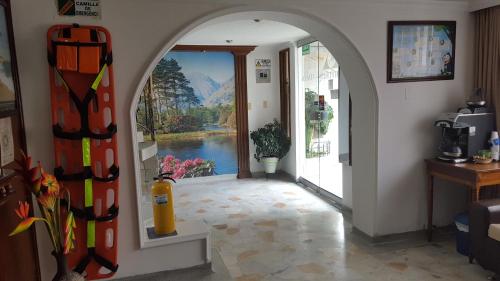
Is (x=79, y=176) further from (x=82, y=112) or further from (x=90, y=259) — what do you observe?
(x=90, y=259)

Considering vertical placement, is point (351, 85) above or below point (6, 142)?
above

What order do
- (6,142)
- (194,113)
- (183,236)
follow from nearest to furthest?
1. (6,142)
2. (183,236)
3. (194,113)

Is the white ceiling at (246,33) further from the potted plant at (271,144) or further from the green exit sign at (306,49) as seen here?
the potted plant at (271,144)

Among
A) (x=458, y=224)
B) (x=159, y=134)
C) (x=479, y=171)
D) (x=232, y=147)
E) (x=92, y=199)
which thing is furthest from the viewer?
(x=232, y=147)

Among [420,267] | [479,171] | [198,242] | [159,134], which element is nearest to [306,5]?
[479,171]

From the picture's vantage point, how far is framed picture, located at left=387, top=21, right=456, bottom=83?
11.0ft

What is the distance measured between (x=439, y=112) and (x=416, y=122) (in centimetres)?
27

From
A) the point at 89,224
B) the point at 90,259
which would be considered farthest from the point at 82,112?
the point at 90,259

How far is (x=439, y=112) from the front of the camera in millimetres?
3551

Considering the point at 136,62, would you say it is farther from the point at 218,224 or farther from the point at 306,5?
the point at 218,224

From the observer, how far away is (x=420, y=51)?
3434 mm

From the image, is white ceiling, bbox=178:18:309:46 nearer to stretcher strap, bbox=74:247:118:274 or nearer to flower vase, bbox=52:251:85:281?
stretcher strap, bbox=74:247:118:274

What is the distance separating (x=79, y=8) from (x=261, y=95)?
417 cm

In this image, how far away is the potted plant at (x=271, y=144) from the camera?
624 cm
